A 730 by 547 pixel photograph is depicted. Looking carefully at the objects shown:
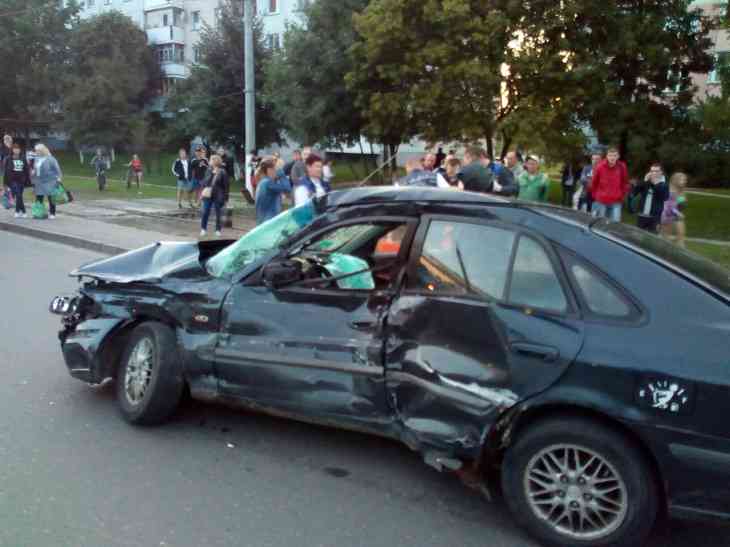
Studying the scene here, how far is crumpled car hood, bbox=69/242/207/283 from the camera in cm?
467

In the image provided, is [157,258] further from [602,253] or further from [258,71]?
[258,71]

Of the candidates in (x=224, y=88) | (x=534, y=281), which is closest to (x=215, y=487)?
(x=534, y=281)

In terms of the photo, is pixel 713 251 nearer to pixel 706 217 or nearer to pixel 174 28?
pixel 706 217

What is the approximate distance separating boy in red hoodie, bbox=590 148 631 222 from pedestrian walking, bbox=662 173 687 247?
0.72m

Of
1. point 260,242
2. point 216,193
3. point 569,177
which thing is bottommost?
point 216,193

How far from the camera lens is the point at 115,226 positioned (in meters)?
14.4

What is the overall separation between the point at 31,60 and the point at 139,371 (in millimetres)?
52736

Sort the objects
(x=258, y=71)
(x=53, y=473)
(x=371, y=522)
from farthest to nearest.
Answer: (x=258, y=71), (x=53, y=473), (x=371, y=522)

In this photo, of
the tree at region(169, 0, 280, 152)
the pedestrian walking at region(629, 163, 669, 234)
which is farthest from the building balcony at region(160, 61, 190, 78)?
the pedestrian walking at region(629, 163, 669, 234)

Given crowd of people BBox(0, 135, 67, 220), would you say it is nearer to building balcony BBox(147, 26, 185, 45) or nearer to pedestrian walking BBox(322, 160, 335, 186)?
pedestrian walking BBox(322, 160, 335, 186)

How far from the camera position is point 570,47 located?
65.4 ft

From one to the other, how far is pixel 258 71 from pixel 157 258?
100 ft

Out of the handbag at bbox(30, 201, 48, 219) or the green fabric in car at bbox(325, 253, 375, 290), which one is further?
the handbag at bbox(30, 201, 48, 219)

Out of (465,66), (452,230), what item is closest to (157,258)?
(452,230)
